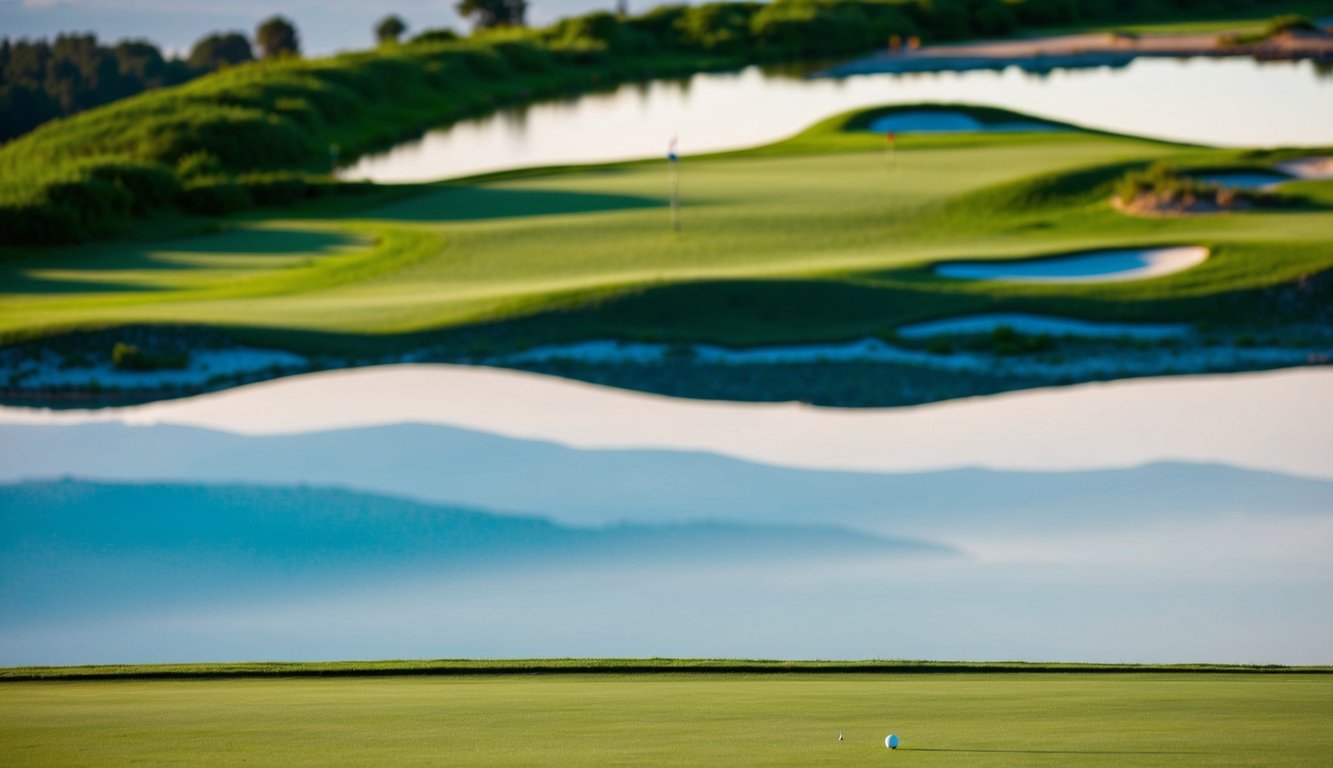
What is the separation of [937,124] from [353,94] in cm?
2278

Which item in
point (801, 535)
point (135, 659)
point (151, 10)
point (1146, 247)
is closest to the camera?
point (135, 659)

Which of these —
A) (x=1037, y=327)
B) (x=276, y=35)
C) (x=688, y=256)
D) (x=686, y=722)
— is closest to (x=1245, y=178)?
(x=1037, y=327)

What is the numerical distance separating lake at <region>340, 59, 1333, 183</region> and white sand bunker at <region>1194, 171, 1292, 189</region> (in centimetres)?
988

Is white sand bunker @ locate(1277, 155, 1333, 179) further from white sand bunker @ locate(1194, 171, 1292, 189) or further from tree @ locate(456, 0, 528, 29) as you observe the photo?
tree @ locate(456, 0, 528, 29)

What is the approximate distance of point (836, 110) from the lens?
153ft

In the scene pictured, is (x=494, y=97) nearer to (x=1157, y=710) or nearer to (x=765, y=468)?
(x=765, y=468)

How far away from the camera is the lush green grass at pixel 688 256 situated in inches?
727

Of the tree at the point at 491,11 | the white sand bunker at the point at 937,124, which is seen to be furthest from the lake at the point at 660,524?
the tree at the point at 491,11

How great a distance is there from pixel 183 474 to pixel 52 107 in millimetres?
55320

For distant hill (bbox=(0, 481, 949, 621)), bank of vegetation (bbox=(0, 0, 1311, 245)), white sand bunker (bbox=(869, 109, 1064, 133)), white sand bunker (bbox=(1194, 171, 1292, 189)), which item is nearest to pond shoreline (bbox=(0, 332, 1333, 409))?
distant hill (bbox=(0, 481, 949, 621))

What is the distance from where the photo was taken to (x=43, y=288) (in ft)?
73.6

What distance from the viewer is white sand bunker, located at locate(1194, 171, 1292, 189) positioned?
80.3ft

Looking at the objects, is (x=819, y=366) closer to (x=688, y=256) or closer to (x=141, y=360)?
(x=688, y=256)

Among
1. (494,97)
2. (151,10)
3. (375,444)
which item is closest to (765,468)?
(375,444)
